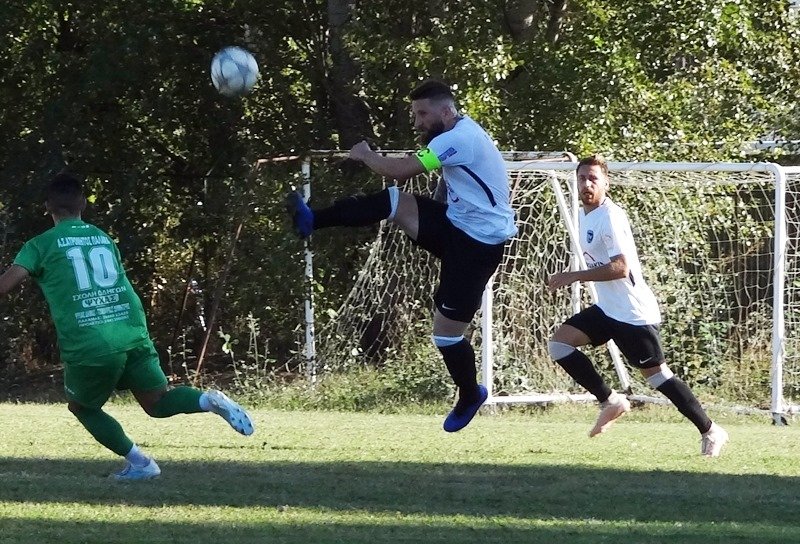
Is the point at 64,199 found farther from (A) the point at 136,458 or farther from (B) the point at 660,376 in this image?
(B) the point at 660,376

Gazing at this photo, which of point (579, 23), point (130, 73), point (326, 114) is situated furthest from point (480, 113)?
point (130, 73)

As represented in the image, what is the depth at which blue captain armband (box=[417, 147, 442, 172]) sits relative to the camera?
741 centimetres

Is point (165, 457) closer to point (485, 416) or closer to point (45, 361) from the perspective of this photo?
point (485, 416)

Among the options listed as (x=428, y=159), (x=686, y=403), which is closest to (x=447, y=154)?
(x=428, y=159)

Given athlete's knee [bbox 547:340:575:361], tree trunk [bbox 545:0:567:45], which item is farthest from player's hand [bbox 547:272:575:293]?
tree trunk [bbox 545:0:567:45]

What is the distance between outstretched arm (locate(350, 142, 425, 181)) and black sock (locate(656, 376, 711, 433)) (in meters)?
2.61

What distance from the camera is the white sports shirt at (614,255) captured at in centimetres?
887

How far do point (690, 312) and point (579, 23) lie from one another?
3735mm

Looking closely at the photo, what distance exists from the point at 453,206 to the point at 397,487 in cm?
171

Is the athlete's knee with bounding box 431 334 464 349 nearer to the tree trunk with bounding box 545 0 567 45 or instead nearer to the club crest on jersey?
the club crest on jersey

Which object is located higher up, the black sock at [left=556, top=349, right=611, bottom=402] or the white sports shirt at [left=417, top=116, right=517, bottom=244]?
the white sports shirt at [left=417, top=116, right=517, bottom=244]

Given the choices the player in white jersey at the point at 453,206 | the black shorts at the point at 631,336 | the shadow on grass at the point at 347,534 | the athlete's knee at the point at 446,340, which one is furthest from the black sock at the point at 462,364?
the shadow on grass at the point at 347,534

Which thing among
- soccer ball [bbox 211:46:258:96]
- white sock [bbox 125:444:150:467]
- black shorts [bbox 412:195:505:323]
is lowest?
white sock [bbox 125:444:150:467]

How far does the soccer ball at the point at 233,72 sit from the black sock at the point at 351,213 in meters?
4.65
